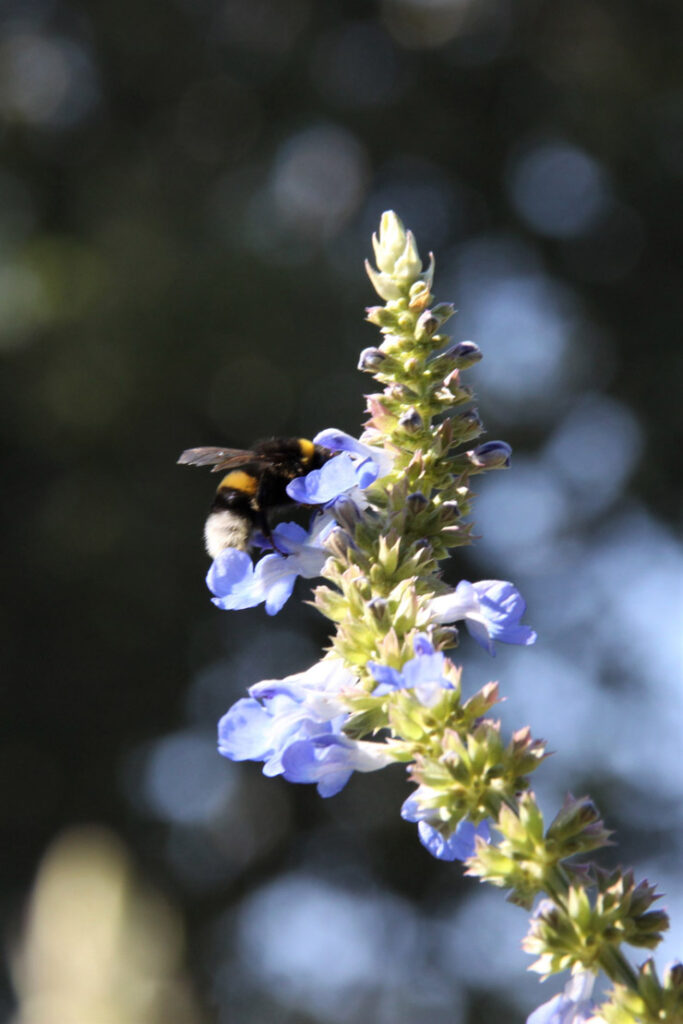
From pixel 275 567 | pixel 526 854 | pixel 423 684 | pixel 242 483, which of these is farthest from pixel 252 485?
pixel 526 854

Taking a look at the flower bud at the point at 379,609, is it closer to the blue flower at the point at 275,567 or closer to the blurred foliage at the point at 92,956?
the blue flower at the point at 275,567

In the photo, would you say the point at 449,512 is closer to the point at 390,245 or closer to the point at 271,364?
the point at 390,245

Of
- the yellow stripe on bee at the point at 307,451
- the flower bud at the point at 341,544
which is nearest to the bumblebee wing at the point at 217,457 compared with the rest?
the yellow stripe on bee at the point at 307,451

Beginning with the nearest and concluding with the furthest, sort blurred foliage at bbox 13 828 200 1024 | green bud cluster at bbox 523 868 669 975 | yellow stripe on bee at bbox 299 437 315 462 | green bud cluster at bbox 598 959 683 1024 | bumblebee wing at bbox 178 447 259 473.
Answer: green bud cluster at bbox 598 959 683 1024 → green bud cluster at bbox 523 868 669 975 → bumblebee wing at bbox 178 447 259 473 → yellow stripe on bee at bbox 299 437 315 462 → blurred foliage at bbox 13 828 200 1024

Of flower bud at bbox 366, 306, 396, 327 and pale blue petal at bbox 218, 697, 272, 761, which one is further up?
Result: flower bud at bbox 366, 306, 396, 327

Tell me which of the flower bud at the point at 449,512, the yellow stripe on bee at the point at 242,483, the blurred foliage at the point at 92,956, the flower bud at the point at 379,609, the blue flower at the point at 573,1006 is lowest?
the blurred foliage at the point at 92,956

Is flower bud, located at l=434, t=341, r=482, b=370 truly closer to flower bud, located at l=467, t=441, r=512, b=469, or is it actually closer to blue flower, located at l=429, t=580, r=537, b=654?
flower bud, located at l=467, t=441, r=512, b=469

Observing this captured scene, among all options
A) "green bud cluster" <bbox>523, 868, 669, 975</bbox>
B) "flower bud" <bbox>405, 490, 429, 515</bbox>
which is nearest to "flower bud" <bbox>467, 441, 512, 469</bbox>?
"flower bud" <bbox>405, 490, 429, 515</bbox>
